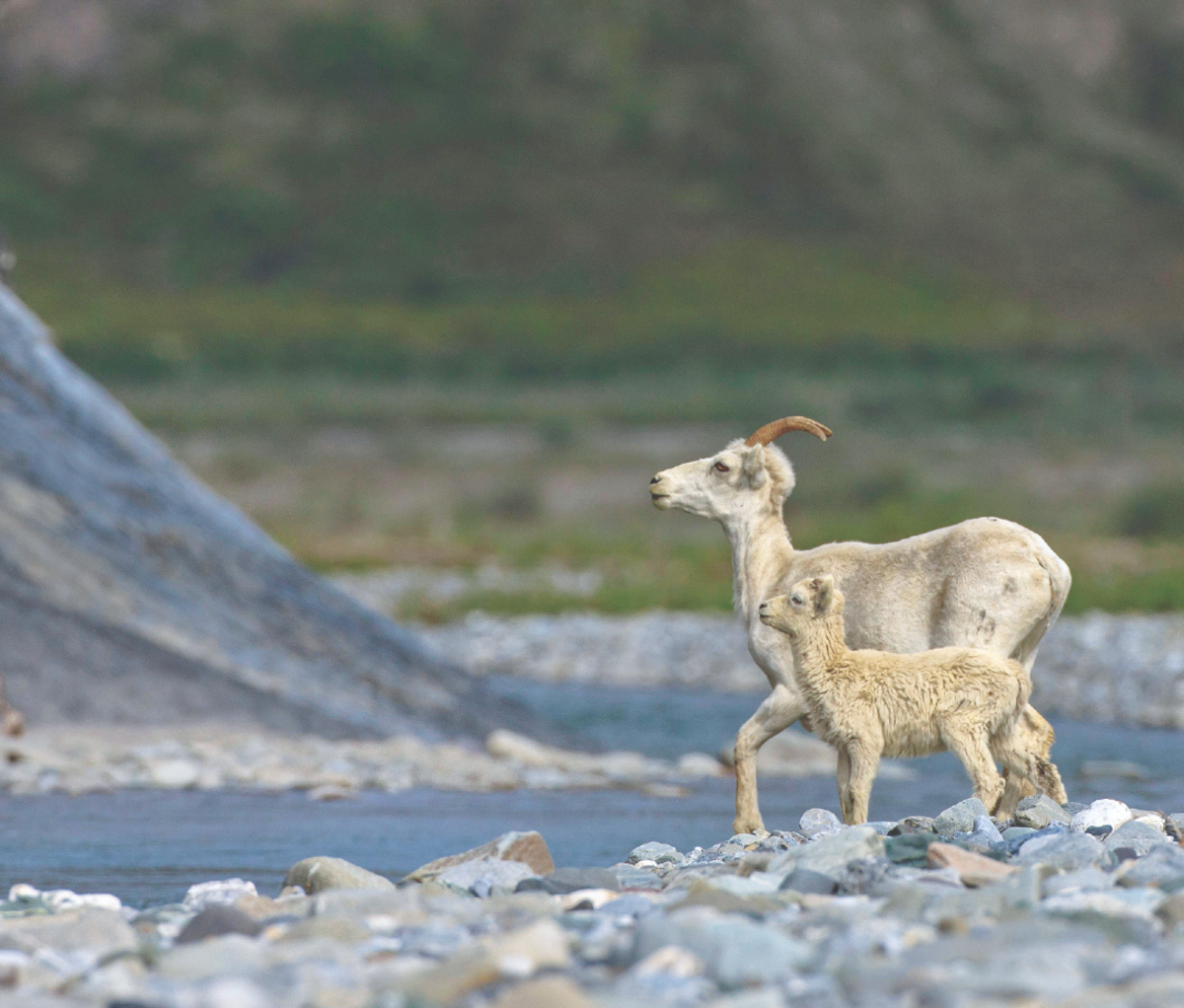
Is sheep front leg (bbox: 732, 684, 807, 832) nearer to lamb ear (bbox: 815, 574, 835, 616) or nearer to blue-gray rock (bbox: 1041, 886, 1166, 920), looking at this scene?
lamb ear (bbox: 815, 574, 835, 616)

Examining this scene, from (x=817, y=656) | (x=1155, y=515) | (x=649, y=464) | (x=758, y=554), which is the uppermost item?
(x=649, y=464)

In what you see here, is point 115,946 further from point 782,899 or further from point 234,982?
point 782,899

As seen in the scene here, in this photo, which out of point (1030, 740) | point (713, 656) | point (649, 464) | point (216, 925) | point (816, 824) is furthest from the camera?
point (649, 464)

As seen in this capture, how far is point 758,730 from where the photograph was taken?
8.00 meters

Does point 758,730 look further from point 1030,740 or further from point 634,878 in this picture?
point 1030,740

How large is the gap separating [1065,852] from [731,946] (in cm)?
222

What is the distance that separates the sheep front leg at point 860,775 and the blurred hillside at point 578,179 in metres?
108

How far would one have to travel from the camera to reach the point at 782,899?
6434mm

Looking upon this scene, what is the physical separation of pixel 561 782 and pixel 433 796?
1.27 metres

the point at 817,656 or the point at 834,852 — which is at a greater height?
the point at 817,656

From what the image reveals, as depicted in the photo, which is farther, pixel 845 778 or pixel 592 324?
pixel 592 324

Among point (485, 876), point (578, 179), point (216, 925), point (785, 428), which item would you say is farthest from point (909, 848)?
point (578, 179)

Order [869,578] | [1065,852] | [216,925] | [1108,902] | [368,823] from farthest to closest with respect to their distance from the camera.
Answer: [368,823], [869,578], [1065,852], [216,925], [1108,902]

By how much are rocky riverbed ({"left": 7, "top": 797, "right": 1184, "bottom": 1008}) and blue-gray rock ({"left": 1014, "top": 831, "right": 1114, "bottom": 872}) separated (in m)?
0.01
